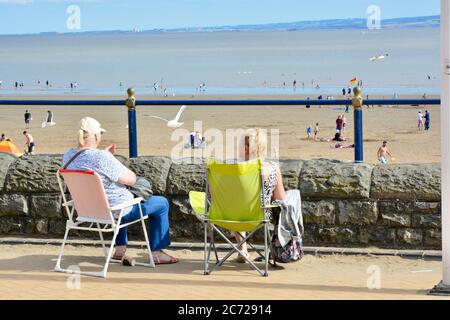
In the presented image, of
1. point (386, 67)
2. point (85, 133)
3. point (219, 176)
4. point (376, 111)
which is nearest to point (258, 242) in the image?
point (219, 176)

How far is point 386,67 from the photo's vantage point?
69.4 metres

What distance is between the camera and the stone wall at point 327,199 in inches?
324

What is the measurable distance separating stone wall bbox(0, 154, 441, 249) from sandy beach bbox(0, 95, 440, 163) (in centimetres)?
1592

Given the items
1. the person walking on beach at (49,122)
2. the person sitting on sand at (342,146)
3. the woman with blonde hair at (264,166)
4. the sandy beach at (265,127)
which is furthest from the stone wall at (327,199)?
the person walking on beach at (49,122)

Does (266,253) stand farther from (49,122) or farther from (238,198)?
(49,122)

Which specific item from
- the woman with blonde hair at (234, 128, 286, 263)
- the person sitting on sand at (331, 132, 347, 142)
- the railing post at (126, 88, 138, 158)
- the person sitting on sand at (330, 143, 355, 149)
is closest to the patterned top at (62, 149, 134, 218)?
the woman with blonde hair at (234, 128, 286, 263)

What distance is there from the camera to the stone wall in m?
8.23

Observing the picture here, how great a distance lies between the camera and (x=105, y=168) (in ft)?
24.9

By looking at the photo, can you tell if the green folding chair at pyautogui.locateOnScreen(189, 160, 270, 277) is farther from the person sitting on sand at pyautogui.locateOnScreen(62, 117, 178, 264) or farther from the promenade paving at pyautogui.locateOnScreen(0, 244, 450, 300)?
the person sitting on sand at pyautogui.locateOnScreen(62, 117, 178, 264)

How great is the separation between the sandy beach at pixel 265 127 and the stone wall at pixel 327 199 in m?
15.9

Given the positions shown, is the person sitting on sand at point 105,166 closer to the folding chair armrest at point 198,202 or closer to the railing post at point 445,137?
the folding chair armrest at point 198,202

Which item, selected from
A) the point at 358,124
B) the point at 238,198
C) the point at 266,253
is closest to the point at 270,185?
the point at 238,198

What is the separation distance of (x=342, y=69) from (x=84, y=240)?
62.7m

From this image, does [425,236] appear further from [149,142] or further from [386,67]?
[386,67]
